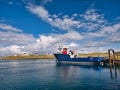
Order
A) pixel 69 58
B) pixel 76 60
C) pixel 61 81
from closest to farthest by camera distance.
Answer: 1. pixel 61 81
2. pixel 76 60
3. pixel 69 58

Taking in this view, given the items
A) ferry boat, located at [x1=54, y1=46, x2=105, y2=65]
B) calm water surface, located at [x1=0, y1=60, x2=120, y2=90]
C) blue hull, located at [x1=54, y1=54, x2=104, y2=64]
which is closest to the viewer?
calm water surface, located at [x1=0, y1=60, x2=120, y2=90]

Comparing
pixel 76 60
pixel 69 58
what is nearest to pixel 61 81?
pixel 76 60

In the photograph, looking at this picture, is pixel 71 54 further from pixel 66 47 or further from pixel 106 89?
pixel 106 89

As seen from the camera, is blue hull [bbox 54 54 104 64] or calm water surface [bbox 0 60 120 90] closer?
calm water surface [bbox 0 60 120 90]

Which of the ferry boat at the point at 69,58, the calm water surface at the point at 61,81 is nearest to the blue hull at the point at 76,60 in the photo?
the ferry boat at the point at 69,58

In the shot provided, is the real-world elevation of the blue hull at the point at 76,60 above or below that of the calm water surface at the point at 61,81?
above

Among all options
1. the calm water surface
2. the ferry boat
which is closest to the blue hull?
the ferry boat

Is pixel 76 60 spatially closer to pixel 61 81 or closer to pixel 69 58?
pixel 69 58

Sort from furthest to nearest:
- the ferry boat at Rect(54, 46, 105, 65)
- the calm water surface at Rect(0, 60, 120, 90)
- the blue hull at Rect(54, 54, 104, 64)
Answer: the ferry boat at Rect(54, 46, 105, 65) → the blue hull at Rect(54, 54, 104, 64) → the calm water surface at Rect(0, 60, 120, 90)

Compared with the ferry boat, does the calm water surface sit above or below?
below

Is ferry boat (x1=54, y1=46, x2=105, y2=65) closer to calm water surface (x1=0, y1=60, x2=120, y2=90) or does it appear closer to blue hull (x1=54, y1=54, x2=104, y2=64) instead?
blue hull (x1=54, y1=54, x2=104, y2=64)

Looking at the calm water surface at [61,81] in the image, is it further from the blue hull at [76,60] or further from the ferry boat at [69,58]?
the ferry boat at [69,58]

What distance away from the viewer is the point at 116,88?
33.0 meters

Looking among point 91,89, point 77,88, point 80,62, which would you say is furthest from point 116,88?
point 80,62
